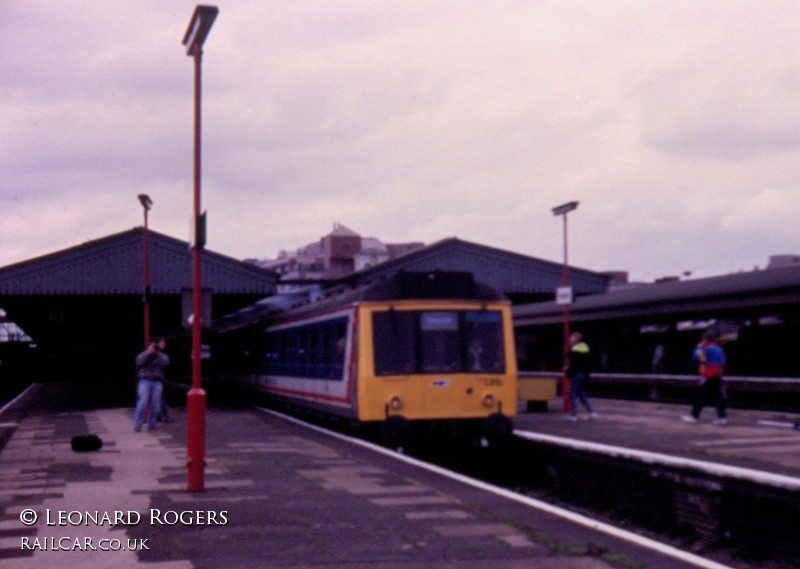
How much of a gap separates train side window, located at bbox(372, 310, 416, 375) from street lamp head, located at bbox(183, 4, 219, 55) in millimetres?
6313

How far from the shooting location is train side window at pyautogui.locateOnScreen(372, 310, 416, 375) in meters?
16.9

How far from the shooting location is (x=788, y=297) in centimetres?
2264

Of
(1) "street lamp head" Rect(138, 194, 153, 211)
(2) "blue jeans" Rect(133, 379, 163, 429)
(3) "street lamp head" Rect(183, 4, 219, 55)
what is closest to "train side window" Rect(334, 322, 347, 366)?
(2) "blue jeans" Rect(133, 379, 163, 429)

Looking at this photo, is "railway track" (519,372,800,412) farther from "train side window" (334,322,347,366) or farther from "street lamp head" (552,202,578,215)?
"train side window" (334,322,347,366)

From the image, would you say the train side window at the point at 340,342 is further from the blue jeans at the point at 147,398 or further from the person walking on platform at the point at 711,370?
the person walking on platform at the point at 711,370

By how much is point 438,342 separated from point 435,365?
1.18ft

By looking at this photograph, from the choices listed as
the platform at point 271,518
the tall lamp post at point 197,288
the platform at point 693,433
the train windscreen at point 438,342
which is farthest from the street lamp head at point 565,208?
the tall lamp post at point 197,288

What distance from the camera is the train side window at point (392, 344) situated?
55.4 ft

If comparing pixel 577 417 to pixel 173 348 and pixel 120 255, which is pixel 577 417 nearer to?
pixel 120 255

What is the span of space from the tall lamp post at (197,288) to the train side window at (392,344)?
18.0 feet

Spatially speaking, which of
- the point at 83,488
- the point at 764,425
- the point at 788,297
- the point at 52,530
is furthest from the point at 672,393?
the point at 52,530

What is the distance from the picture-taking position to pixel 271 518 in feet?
31.1

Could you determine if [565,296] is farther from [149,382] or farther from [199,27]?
[199,27]

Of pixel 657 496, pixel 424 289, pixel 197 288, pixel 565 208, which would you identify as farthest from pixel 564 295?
pixel 197 288
